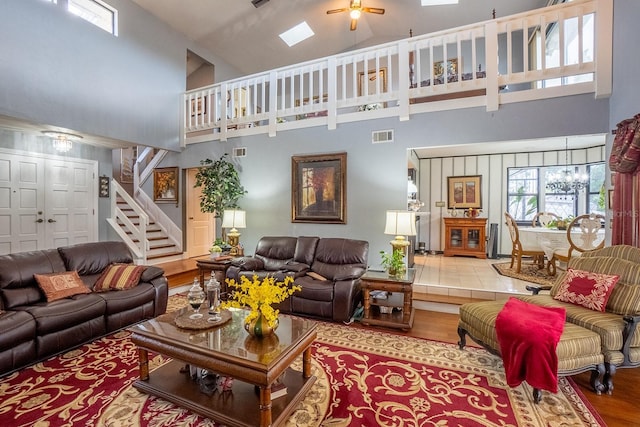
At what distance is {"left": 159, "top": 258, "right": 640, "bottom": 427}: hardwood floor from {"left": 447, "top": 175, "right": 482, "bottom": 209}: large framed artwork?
14.0ft

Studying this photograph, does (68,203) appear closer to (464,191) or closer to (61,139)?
(61,139)

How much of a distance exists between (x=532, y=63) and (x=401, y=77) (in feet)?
15.0

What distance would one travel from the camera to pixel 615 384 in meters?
2.38

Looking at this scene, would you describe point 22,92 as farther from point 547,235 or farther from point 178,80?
point 547,235

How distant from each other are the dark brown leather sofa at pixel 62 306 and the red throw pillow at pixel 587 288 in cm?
444

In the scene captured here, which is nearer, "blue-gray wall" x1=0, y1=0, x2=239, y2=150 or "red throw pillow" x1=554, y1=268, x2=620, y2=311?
"red throw pillow" x1=554, y1=268, x2=620, y2=311

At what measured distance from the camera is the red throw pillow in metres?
2.57

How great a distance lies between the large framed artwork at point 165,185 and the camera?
7.00m

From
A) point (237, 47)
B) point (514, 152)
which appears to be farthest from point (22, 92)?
point (514, 152)

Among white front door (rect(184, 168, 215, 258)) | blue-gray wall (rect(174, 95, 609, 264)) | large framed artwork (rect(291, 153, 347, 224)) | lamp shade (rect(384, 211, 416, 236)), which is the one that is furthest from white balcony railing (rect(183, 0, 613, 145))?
lamp shade (rect(384, 211, 416, 236))

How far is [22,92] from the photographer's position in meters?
4.12

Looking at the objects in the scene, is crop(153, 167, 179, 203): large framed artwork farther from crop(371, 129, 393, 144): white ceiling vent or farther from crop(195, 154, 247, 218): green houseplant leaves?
crop(371, 129, 393, 144): white ceiling vent

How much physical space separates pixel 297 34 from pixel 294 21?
425 mm

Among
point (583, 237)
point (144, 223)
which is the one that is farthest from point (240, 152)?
point (583, 237)
